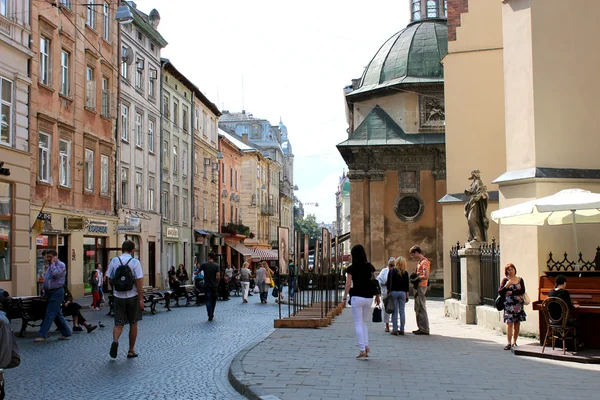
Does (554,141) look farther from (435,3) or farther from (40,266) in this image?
(435,3)

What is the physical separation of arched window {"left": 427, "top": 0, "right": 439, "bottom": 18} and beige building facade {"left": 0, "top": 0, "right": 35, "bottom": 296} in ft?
94.7

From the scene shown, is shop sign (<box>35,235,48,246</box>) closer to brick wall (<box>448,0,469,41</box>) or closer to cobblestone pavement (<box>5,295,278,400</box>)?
cobblestone pavement (<box>5,295,278,400</box>)

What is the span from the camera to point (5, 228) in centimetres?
2261

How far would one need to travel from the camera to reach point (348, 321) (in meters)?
19.2

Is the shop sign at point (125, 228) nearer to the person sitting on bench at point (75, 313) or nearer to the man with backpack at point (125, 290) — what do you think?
the person sitting on bench at point (75, 313)

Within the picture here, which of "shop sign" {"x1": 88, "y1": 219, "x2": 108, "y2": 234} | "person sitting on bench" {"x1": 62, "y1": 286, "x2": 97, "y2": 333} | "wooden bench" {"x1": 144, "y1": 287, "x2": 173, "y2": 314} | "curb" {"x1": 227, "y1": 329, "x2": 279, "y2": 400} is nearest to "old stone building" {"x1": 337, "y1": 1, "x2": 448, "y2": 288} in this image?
"shop sign" {"x1": 88, "y1": 219, "x2": 108, "y2": 234}

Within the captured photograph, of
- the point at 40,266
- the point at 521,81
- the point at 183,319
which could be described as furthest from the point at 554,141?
the point at 40,266

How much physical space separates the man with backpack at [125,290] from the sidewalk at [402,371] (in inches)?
69.6

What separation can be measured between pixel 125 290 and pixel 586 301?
22.8 ft

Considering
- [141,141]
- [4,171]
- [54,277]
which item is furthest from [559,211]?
[141,141]

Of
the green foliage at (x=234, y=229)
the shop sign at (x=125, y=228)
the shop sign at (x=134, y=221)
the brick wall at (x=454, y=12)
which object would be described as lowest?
the shop sign at (x=125, y=228)

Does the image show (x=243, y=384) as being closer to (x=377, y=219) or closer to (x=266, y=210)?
(x=377, y=219)

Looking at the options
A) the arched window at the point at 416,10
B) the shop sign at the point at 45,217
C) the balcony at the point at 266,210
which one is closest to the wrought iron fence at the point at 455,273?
the shop sign at the point at 45,217

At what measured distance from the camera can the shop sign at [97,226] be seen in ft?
102
